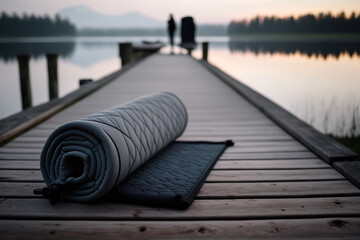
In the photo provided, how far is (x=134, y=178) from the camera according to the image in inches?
85.4

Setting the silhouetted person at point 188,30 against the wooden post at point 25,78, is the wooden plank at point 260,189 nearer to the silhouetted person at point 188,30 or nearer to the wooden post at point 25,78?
the wooden post at point 25,78

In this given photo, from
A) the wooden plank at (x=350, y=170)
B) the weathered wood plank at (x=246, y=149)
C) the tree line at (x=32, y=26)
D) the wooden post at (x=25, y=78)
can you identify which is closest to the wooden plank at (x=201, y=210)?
the wooden plank at (x=350, y=170)

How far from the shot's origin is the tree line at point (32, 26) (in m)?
88.4

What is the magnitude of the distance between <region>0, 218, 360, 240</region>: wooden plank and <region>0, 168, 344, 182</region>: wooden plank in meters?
0.52

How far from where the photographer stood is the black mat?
1.86 metres

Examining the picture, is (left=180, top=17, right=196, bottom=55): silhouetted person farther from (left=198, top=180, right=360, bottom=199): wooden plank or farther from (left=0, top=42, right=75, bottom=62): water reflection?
(left=198, top=180, right=360, bottom=199): wooden plank

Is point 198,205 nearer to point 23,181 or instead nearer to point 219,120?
point 23,181

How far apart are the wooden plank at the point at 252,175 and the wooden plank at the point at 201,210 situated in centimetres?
29

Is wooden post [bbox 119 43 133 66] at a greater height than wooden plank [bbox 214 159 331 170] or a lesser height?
greater

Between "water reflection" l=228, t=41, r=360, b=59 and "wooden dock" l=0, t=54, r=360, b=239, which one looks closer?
"wooden dock" l=0, t=54, r=360, b=239

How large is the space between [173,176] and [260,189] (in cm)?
55

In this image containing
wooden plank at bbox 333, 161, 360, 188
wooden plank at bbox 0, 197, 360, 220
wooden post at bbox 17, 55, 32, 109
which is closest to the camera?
wooden plank at bbox 0, 197, 360, 220

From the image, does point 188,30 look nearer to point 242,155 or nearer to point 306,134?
point 306,134

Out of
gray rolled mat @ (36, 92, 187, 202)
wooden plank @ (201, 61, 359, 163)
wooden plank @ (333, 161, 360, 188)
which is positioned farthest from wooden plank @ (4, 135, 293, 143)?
gray rolled mat @ (36, 92, 187, 202)
